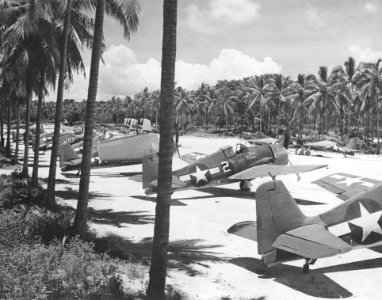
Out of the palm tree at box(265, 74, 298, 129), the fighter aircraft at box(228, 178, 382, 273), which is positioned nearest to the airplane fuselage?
the fighter aircraft at box(228, 178, 382, 273)

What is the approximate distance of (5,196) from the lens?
55.8 ft

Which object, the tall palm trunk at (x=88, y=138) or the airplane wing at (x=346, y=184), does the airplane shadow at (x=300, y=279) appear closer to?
the tall palm trunk at (x=88, y=138)

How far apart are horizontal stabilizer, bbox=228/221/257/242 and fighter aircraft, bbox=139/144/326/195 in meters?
7.58

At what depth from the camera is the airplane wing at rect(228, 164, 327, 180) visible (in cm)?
1915

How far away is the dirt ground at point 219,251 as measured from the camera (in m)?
8.96

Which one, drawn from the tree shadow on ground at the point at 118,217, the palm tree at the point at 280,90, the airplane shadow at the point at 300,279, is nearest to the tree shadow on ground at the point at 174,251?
the airplane shadow at the point at 300,279

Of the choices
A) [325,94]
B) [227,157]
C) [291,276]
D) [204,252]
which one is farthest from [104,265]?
[325,94]

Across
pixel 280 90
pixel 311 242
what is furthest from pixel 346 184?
pixel 280 90

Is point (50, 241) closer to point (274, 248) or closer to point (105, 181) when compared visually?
point (274, 248)

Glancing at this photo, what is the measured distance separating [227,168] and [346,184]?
7570 millimetres

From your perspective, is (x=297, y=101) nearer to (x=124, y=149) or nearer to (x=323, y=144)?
(x=323, y=144)

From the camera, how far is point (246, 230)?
422 inches

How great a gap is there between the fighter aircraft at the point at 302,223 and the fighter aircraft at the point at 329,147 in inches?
1368

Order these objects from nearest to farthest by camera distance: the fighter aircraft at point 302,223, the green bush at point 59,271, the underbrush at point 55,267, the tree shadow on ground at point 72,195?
1. the green bush at point 59,271
2. the underbrush at point 55,267
3. the fighter aircraft at point 302,223
4. the tree shadow on ground at point 72,195
